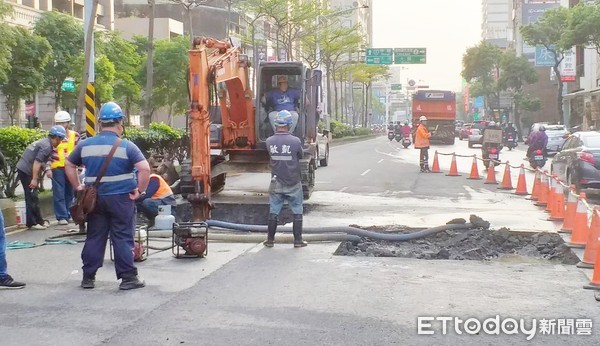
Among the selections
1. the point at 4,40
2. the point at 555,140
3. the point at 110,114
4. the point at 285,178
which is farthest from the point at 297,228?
the point at 555,140

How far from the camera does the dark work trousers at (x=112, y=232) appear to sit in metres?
8.60

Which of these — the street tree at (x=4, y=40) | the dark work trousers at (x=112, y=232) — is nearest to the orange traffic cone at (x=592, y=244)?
the dark work trousers at (x=112, y=232)

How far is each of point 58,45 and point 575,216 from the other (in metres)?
37.2

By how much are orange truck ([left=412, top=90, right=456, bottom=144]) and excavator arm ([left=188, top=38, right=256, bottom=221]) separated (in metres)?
36.2

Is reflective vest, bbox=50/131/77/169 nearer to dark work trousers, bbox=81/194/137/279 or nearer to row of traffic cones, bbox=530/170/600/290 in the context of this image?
dark work trousers, bbox=81/194/137/279

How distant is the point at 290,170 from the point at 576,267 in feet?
13.0

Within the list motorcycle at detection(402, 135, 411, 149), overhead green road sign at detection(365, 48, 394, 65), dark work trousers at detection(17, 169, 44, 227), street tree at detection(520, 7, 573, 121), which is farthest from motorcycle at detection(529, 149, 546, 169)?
overhead green road sign at detection(365, 48, 394, 65)

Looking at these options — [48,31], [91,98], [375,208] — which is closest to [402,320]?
[375,208]

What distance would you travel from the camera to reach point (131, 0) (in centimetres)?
7919

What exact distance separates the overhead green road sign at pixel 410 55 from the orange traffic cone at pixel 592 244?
199ft

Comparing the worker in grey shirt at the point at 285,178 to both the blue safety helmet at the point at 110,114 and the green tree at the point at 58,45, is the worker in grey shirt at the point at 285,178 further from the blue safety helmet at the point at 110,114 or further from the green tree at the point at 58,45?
the green tree at the point at 58,45

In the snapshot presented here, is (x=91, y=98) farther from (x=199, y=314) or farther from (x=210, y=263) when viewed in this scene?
(x=199, y=314)

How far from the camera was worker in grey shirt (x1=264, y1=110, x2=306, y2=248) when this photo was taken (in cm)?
1148

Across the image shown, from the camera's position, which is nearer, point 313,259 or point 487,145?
point 313,259
